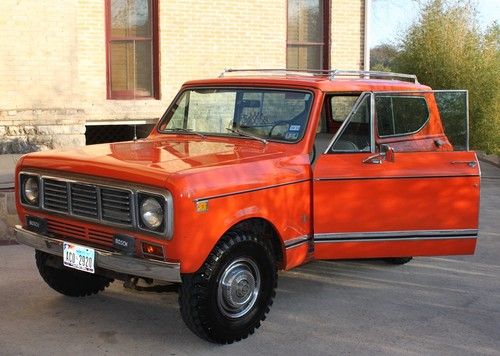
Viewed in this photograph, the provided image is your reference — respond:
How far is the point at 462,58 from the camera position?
1482 centimetres

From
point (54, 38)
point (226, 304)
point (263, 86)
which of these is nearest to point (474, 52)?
point (54, 38)

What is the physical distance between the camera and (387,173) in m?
5.18

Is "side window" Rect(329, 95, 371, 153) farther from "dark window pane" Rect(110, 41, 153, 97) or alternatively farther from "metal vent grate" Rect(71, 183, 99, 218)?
"dark window pane" Rect(110, 41, 153, 97)

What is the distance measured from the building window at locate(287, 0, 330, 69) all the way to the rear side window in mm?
6157

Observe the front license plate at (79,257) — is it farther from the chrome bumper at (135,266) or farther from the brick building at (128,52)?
the brick building at (128,52)

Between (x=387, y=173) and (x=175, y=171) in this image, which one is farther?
(x=387, y=173)

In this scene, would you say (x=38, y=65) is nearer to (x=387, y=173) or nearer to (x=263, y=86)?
(x=263, y=86)

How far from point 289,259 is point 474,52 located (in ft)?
37.7

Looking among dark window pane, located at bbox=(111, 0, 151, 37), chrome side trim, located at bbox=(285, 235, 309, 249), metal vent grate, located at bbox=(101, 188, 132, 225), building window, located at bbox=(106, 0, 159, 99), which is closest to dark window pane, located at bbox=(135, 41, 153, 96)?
building window, located at bbox=(106, 0, 159, 99)

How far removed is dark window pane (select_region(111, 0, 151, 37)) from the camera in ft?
34.3

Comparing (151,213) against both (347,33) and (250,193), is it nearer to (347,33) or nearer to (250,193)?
(250,193)

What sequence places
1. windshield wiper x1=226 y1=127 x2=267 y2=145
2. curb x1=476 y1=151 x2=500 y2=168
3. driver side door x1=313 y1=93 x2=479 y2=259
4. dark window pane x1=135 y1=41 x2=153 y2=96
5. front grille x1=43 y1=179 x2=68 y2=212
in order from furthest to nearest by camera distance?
1. curb x1=476 y1=151 x2=500 y2=168
2. dark window pane x1=135 y1=41 x2=153 y2=96
3. windshield wiper x1=226 y1=127 x2=267 y2=145
4. driver side door x1=313 y1=93 x2=479 y2=259
5. front grille x1=43 y1=179 x2=68 y2=212

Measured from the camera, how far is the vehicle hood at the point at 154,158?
418 cm

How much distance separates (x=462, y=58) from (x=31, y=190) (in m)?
12.1
